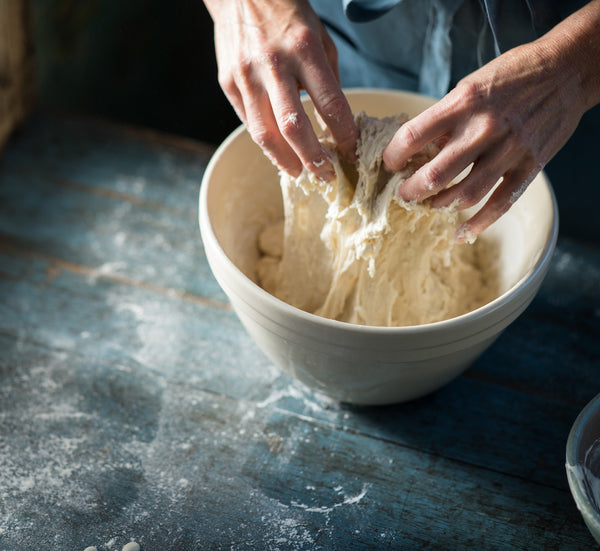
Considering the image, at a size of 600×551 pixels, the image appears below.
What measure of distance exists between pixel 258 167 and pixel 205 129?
0.83 m

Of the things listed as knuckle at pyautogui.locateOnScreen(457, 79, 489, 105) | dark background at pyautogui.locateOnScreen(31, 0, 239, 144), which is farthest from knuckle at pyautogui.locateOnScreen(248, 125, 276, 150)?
dark background at pyautogui.locateOnScreen(31, 0, 239, 144)

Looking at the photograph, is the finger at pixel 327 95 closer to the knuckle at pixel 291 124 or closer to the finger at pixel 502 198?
the knuckle at pixel 291 124

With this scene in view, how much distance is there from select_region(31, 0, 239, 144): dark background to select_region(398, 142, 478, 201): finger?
993mm

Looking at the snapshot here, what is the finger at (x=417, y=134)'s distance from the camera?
683 millimetres

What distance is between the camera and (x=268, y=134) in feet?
2.53

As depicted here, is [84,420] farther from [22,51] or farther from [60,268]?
[22,51]

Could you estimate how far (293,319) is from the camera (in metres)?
0.70

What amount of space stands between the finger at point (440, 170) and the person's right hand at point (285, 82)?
0.12 metres

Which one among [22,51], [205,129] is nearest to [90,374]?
[22,51]

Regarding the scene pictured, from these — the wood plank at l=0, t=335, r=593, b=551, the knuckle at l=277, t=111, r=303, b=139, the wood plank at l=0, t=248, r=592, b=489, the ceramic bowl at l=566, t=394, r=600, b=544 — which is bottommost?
the wood plank at l=0, t=335, r=593, b=551

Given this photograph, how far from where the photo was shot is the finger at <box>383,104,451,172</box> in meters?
0.68

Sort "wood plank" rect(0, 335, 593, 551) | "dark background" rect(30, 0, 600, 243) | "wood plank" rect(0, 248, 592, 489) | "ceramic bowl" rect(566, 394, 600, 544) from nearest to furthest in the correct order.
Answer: "ceramic bowl" rect(566, 394, 600, 544) < "wood plank" rect(0, 335, 593, 551) < "wood plank" rect(0, 248, 592, 489) < "dark background" rect(30, 0, 600, 243)

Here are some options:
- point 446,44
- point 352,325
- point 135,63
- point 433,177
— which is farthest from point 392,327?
point 135,63

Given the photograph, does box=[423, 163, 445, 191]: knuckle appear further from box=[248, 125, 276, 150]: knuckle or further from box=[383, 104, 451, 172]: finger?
box=[248, 125, 276, 150]: knuckle
